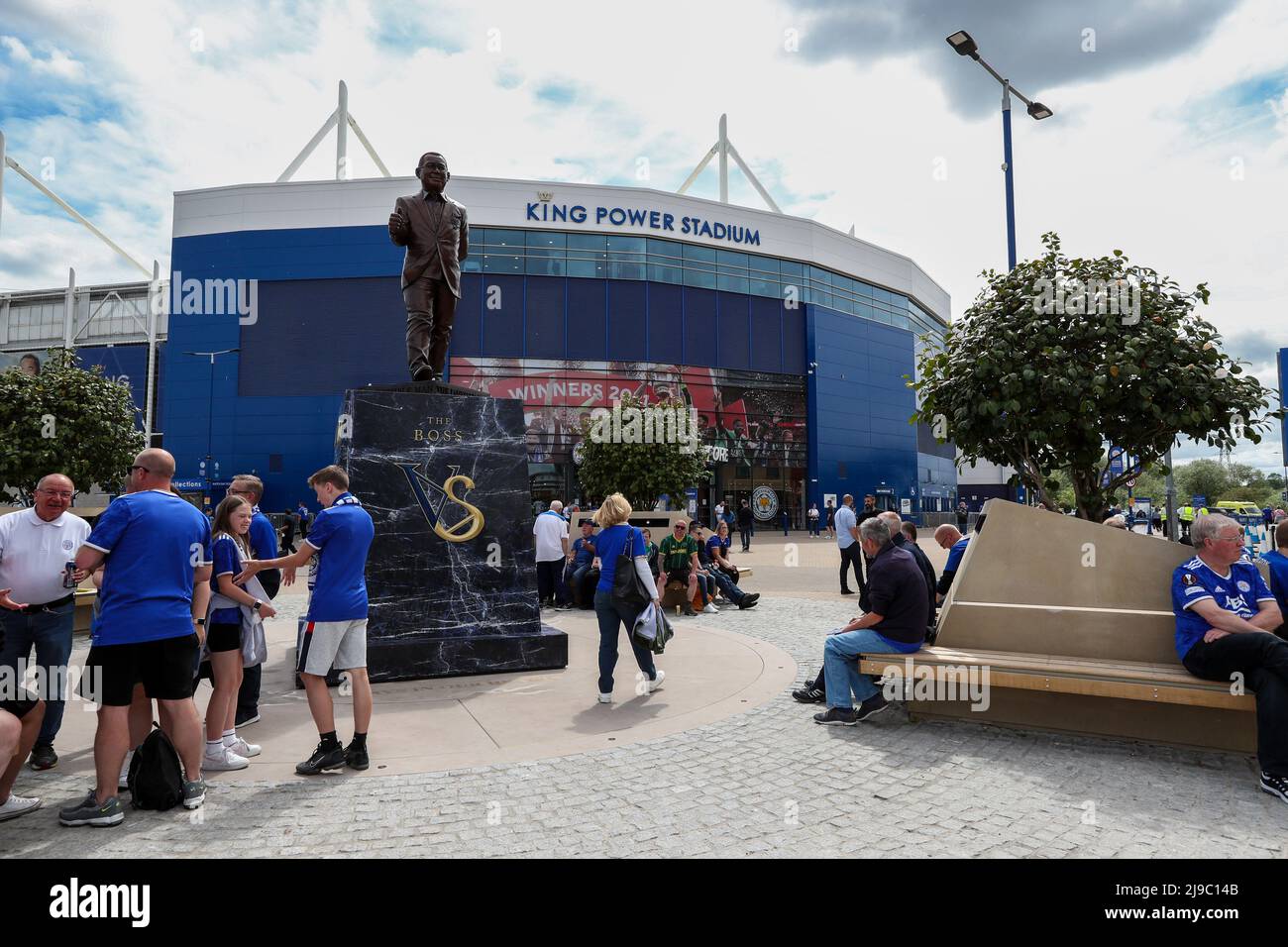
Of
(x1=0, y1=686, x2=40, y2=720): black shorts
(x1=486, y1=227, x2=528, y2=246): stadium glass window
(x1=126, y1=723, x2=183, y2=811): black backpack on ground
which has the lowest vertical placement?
(x1=126, y1=723, x2=183, y2=811): black backpack on ground

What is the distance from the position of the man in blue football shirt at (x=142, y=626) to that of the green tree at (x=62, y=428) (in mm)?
16590

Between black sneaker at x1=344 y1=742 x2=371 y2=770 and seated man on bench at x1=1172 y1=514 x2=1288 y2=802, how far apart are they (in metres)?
4.92

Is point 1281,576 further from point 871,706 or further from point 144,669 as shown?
point 144,669

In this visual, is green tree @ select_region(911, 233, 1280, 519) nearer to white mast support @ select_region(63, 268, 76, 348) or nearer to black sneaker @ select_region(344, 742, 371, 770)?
black sneaker @ select_region(344, 742, 371, 770)

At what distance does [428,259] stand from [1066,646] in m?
7.12

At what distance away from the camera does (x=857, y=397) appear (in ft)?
141

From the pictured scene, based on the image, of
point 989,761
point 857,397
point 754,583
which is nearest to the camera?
point 989,761

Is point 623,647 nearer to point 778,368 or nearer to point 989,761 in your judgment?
point 989,761

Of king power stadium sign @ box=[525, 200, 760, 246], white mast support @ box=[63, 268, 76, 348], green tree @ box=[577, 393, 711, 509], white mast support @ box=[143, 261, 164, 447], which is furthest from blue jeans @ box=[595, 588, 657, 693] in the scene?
white mast support @ box=[63, 268, 76, 348]

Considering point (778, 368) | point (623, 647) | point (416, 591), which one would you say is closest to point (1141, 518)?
point (778, 368)

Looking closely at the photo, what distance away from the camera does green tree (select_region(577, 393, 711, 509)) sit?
2161 centimetres

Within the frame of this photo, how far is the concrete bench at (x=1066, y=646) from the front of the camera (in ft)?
14.4

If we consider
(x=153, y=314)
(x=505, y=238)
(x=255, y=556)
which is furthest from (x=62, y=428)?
(x=153, y=314)

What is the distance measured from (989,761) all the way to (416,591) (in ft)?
15.6
